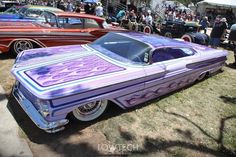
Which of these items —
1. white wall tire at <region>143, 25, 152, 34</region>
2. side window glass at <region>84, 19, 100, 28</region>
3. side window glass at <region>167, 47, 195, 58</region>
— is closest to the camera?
side window glass at <region>167, 47, 195, 58</region>

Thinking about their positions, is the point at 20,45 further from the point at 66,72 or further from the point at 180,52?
the point at 180,52

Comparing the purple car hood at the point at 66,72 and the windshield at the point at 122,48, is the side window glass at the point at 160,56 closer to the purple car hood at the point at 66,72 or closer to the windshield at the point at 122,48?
the windshield at the point at 122,48

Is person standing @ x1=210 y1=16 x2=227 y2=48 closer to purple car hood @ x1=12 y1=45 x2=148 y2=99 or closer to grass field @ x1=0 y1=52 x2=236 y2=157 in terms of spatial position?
grass field @ x1=0 y1=52 x2=236 y2=157

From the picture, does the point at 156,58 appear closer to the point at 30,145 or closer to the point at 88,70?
the point at 88,70

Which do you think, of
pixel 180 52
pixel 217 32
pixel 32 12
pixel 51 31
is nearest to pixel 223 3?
pixel 217 32

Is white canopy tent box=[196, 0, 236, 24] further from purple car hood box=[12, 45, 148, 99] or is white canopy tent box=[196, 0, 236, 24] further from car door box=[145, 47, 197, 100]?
purple car hood box=[12, 45, 148, 99]

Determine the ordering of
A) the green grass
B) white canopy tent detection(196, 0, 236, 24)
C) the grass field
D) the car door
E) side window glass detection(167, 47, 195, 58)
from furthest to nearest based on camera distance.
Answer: white canopy tent detection(196, 0, 236, 24) → side window glass detection(167, 47, 195, 58) → the car door → the green grass → the grass field

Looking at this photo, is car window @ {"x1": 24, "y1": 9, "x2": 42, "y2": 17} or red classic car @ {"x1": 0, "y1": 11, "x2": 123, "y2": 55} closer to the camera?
red classic car @ {"x1": 0, "y1": 11, "x2": 123, "y2": 55}

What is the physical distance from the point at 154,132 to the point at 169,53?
1.82 meters

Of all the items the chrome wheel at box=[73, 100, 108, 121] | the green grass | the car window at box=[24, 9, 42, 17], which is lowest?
the green grass

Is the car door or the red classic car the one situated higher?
the red classic car

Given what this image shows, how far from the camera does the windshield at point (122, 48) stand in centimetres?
447

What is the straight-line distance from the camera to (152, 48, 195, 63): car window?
4.69m

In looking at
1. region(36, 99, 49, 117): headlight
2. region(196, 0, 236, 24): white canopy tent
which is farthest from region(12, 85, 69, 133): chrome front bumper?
region(196, 0, 236, 24): white canopy tent
